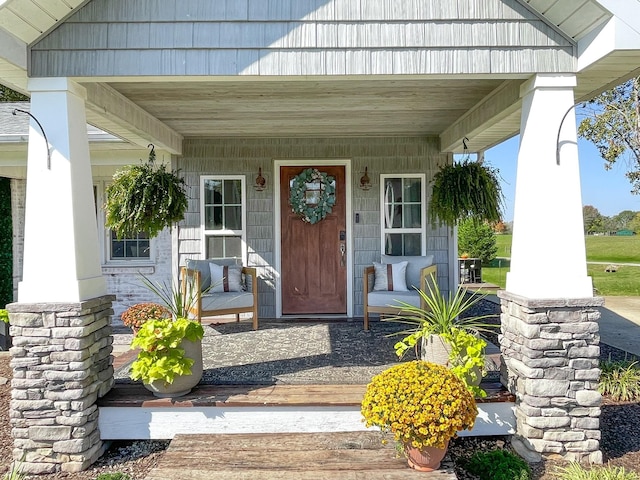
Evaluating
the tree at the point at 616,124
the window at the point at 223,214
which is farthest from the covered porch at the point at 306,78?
the tree at the point at 616,124

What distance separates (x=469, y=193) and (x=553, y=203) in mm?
1512

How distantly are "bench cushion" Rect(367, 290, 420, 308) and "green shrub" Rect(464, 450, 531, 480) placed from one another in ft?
7.11

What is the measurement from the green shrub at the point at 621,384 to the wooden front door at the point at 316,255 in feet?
9.38

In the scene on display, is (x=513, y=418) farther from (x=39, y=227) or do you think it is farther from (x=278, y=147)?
(x=278, y=147)

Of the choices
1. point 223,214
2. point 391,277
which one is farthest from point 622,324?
point 223,214

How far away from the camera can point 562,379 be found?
293 centimetres

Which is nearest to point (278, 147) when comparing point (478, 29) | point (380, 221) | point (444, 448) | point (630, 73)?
point (380, 221)

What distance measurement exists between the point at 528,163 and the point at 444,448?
1869mm

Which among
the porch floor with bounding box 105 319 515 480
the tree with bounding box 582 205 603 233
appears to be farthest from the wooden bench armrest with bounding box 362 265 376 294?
the tree with bounding box 582 205 603 233

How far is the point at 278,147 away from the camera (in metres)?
5.85

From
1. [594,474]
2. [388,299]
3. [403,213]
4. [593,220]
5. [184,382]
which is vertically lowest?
[594,474]

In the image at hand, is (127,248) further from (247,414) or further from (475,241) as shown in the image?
(475,241)

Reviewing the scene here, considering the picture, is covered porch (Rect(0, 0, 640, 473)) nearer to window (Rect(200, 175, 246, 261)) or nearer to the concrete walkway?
window (Rect(200, 175, 246, 261))

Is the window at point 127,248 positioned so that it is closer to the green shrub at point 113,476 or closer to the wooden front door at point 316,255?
the wooden front door at point 316,255
